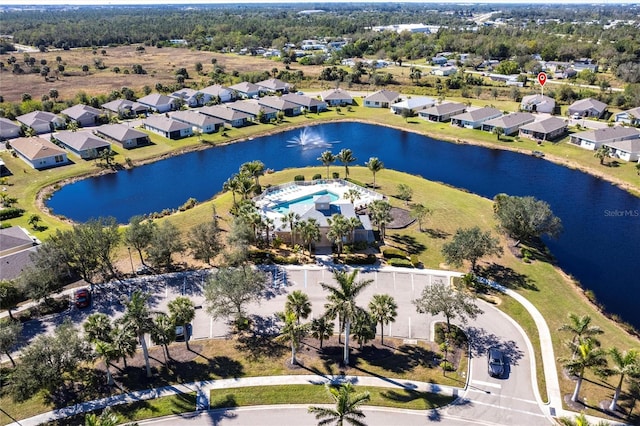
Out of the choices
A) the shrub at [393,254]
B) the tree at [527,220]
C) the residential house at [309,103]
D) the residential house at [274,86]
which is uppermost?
the residential house at [274,86]

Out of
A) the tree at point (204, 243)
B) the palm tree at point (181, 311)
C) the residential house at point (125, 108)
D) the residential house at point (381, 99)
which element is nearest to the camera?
the palm tree at point (181, 311)

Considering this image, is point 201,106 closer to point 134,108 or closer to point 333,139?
point 134,108

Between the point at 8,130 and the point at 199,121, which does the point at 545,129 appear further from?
the point at 8,130

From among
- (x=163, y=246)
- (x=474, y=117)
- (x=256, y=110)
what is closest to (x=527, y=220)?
(x=163, y=246)

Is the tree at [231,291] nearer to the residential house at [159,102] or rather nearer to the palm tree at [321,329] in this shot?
the palm tree at [321,329]

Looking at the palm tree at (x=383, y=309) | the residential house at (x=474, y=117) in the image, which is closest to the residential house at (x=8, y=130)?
the palm tree at (x=383, y=309)

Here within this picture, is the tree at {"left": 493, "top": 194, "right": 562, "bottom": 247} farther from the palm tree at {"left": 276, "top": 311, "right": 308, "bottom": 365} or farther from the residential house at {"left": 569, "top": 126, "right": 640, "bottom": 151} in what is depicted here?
the residential house at {"left": 569, "top": 126, "right": 640, "bottom": 151}
